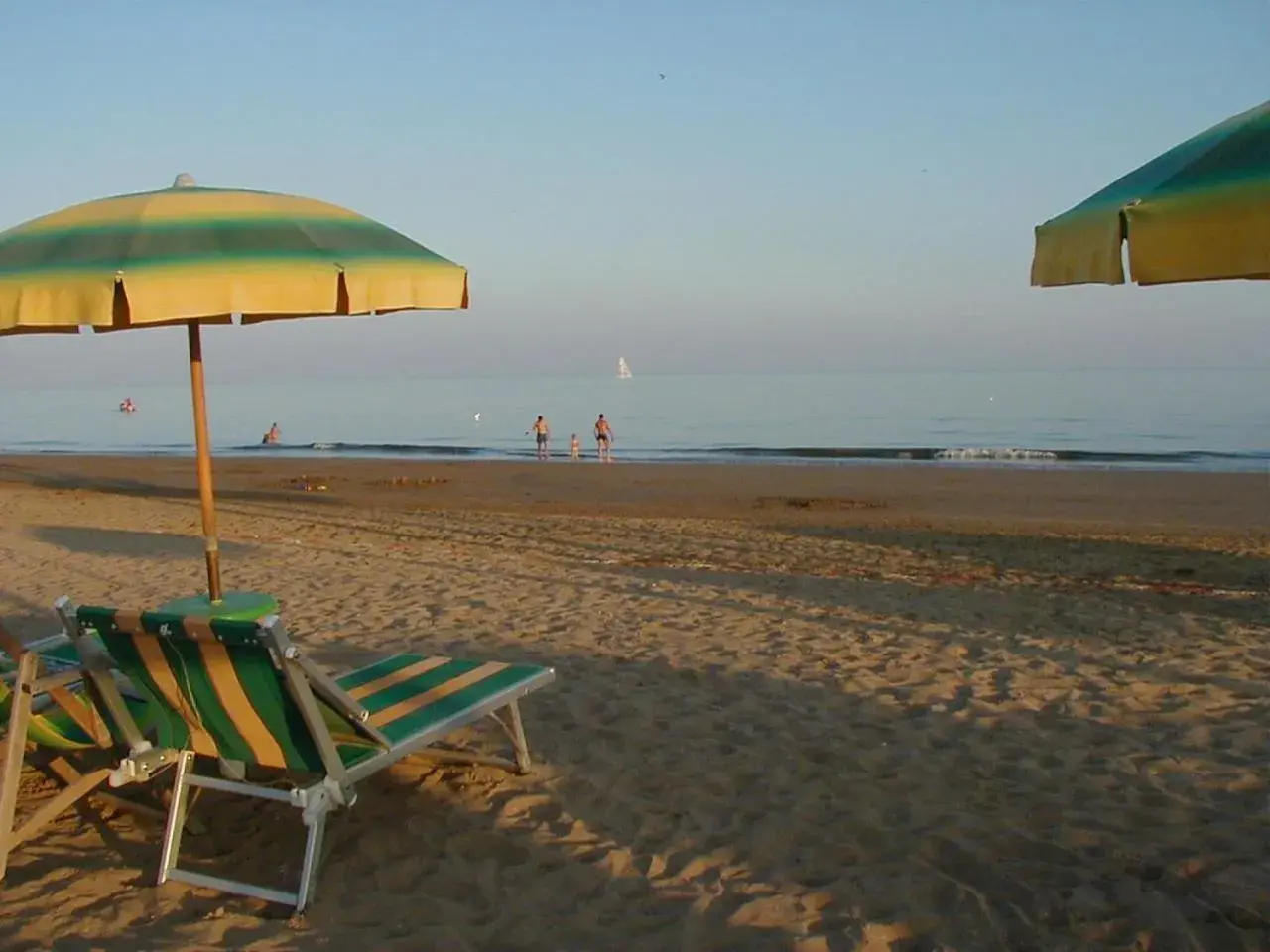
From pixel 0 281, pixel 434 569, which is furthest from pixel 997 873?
pixel 434 569

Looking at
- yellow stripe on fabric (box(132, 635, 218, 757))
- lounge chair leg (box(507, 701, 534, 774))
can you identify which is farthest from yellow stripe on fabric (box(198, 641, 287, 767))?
lounge chair leg (box(507, 701, 534, 774))

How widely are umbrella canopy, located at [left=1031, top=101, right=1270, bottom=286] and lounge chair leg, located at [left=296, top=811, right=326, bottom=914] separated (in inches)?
99.6

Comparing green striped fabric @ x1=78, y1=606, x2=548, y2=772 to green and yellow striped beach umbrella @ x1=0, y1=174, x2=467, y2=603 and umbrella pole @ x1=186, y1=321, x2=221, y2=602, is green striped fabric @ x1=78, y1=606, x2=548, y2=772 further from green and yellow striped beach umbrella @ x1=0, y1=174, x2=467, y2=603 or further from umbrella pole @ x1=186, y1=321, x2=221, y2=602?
umbrella pole @ x1=186, y1=321, x2=221, y2=602

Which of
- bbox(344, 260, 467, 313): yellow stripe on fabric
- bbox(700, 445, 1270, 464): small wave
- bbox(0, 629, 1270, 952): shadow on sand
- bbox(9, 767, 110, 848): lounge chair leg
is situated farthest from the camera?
bbox(700, 445, 1270, 464): small wave

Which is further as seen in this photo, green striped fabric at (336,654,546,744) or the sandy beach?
→ green striped fabric at (336,654,546,744)

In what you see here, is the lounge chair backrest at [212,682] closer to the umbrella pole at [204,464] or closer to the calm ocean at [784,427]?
the umbrella pole at [204,464]

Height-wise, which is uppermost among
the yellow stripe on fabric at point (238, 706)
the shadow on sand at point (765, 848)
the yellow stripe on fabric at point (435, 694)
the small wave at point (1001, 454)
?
the yellow stripe on fabric at point (238, 706)

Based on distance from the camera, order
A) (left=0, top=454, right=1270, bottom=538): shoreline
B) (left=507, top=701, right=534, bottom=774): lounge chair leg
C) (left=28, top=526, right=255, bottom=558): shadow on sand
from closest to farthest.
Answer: (left=507, top=701, right=534, bottom=774): lounge chair leg, (left=28, top=526, right=255, bottom=558): shadow on sand, (left=0, top=454, right=1270, bottom=538): shoreline

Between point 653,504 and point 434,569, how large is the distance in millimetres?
10311

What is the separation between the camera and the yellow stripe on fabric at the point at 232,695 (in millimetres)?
3369

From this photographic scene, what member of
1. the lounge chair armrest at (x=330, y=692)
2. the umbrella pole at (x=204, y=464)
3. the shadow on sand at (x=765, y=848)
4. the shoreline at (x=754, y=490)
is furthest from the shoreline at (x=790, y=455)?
the lounge chair armrest at (x=330, y=692)

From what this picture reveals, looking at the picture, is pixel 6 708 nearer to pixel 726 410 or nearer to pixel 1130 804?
pixel 1130 804

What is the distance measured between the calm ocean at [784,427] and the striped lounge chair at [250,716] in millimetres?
28189

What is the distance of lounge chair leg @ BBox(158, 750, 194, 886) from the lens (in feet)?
12.0
